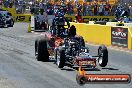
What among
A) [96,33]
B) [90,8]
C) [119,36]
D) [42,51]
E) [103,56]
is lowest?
[96,33]

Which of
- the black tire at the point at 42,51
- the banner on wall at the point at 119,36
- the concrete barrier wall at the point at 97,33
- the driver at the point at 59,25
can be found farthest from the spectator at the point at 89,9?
the black tire at the point at 42,51

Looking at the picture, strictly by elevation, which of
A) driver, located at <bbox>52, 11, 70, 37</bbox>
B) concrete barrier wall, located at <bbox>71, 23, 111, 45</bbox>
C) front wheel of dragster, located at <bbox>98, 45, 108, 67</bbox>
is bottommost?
concrete barrier wall, located at <bbox>71, 23, 111, 45</bbox>

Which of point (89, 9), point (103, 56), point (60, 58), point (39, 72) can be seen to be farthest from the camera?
point (89, 9)

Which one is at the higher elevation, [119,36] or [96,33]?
[119,36]

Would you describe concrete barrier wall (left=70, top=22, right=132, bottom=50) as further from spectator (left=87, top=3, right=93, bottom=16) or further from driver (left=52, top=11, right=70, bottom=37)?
spectator (left=87, top=3, right=93, bottom=16)

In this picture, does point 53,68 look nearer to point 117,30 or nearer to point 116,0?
point 117,30

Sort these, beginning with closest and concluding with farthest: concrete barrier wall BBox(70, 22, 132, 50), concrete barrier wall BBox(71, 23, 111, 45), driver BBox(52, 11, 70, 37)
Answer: driver BBox(52, 11, 70, 37)
concrete barrier wall BBox(70, 22, 132, 50)
concrete barrier wall BBox(71, 23, 111, 45)

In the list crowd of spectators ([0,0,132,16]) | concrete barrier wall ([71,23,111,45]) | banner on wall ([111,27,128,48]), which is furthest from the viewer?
crowd of spectators ([0,0,132,16])

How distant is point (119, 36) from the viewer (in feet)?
74.6

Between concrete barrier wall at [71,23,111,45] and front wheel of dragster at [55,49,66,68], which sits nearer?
front wheel of dragster at [55,49,66,68]

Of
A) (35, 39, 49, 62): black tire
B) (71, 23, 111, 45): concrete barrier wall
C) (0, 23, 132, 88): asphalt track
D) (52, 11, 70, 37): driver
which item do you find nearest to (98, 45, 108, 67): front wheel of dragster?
(0, 23, 132, 88): asphalt track

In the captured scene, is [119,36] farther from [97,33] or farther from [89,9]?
[89,9]

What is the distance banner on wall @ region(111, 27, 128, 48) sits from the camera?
22.1m

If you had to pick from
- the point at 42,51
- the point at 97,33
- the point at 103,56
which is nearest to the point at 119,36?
the point at 97,33
